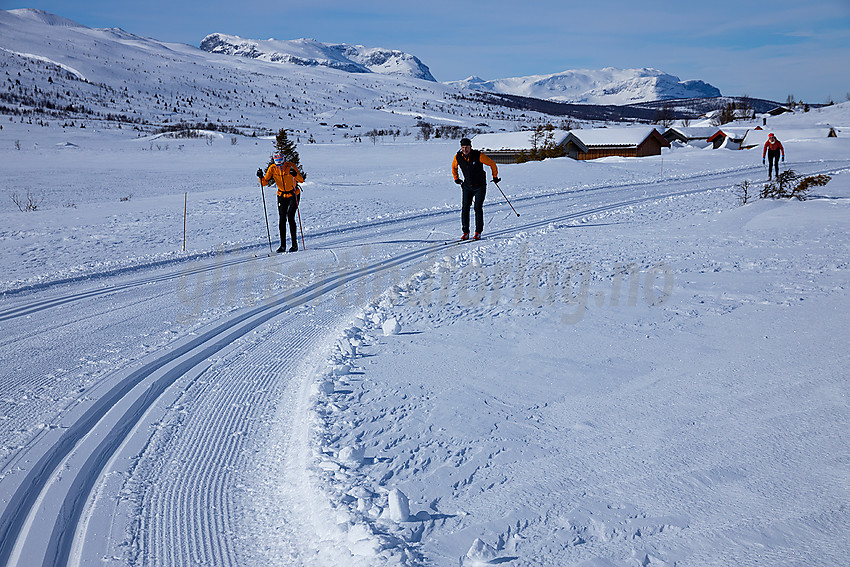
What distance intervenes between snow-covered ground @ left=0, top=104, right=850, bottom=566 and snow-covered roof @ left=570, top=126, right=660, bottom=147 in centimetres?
4464

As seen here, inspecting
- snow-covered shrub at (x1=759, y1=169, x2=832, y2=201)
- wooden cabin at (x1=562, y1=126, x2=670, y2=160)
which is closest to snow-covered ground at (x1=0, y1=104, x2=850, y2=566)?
snow-covered shrub at (x1=759, y1=169, x2=832, y2=201)

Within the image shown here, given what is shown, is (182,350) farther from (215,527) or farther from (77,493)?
(215,527)

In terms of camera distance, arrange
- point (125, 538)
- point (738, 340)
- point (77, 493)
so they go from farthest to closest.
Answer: point (738, 340), point (77, 493), point (125, 538)

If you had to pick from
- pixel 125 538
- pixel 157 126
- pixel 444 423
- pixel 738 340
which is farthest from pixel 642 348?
pixel 157 126

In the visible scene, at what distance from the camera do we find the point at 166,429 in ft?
12.9

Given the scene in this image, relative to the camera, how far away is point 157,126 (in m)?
55.3

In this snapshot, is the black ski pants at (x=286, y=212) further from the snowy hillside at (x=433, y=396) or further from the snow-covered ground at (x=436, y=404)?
the snow-covered ground at (x=436, y=404)

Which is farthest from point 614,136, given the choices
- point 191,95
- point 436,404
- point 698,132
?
point 191,95

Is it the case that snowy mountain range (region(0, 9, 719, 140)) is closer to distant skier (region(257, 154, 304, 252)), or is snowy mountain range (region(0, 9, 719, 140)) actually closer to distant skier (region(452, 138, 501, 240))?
distant skier (region(257, 154, 304, 252))

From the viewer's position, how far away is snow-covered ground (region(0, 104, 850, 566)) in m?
2.75

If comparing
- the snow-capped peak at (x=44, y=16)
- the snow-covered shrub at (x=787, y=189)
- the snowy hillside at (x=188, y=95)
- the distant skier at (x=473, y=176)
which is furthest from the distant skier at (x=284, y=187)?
the snow-capped peak at (x=44, y=16)

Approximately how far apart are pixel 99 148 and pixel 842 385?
44467mm

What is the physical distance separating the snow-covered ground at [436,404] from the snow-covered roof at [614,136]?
146ft

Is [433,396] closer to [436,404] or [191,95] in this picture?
[436,404]
